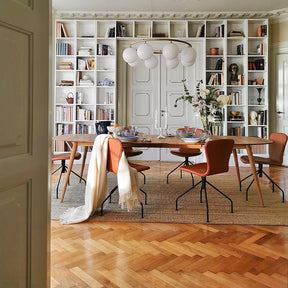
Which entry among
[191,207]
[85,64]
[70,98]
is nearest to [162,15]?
[85,64]

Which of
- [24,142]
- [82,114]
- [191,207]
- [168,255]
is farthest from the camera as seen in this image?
[82,114]

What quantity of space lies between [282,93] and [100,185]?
4.99 metres

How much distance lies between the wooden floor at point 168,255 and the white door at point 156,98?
159 inches

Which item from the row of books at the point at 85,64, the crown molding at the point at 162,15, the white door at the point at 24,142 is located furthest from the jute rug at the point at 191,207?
the crown molding at the point at 162,15

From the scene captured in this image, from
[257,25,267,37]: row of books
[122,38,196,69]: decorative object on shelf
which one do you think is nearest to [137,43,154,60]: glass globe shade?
[122,38,196,69]: decorative object on shelf

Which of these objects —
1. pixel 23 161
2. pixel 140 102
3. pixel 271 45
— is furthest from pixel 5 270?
pixel 271 45

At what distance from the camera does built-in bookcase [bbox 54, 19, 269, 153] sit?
20.5 feet

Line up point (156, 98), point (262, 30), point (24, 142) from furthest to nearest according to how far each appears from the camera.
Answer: point (156, 98), point (262, 30), point (24, 142)

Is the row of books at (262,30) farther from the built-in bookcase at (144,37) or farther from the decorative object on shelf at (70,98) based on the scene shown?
the decorative object on shelf at (70,98)

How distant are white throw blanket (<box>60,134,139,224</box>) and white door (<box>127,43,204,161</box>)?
144 inches

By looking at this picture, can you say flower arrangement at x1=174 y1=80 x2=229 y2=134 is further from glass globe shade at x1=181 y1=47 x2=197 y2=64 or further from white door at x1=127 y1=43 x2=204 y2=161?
white door at x1=127 y1=43 x2=204 y2=161

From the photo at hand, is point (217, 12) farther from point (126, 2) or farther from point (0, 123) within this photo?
Result: point (0, 123)

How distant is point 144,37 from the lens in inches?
253

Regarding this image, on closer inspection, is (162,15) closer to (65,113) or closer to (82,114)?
(82,114)
